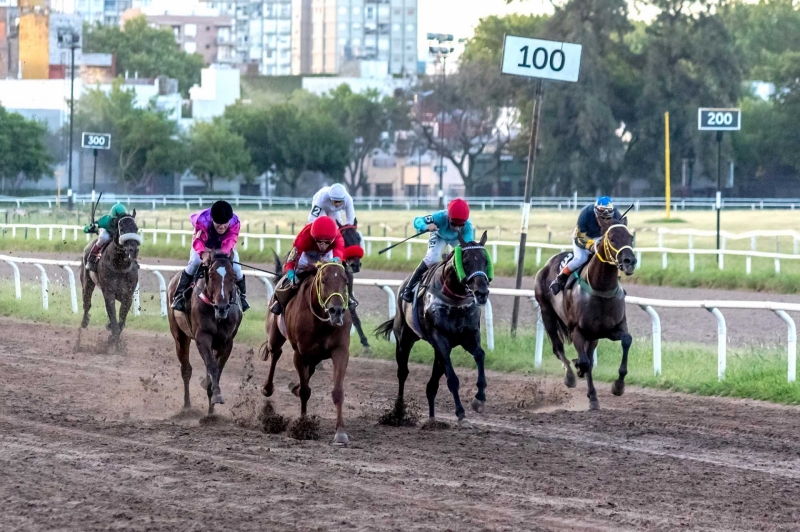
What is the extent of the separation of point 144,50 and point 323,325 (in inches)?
4001

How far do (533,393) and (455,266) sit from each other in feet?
6.68

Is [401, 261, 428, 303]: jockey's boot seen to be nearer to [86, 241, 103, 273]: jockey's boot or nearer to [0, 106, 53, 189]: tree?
[86, 241, 103, 273]: jockey's boot

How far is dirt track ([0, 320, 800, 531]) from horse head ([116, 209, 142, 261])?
7.63 feet

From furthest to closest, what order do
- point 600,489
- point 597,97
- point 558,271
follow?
point 597,97 < point 558,271 < point 600,489

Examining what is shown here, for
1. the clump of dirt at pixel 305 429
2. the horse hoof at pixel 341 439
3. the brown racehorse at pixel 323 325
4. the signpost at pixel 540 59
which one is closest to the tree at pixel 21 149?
the signpost at pixel 540 59

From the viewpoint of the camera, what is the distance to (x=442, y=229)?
9.47 metres

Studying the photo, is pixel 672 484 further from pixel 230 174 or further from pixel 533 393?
pixel 230 174

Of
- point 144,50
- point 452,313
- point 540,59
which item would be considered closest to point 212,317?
point 452,313

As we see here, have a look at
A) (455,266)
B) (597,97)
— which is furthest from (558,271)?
(597,97)

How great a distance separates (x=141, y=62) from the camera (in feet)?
332

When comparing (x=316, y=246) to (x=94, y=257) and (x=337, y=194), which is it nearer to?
(x=337, y=194)

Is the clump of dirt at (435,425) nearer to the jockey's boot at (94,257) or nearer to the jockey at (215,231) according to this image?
the jockey at (215,231)

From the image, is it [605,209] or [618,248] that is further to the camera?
[605,209]

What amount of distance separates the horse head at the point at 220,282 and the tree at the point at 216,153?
54120mm
